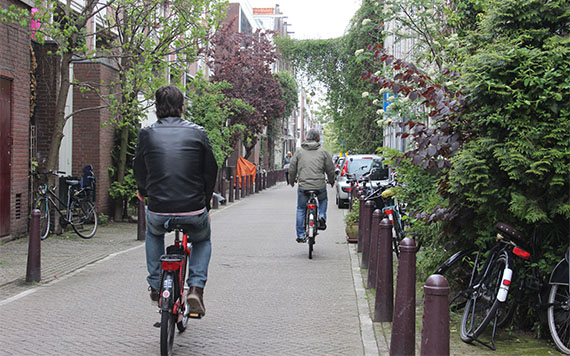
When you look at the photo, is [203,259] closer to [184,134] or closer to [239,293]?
[184,134]

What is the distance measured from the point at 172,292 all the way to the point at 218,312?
2099 millimetres

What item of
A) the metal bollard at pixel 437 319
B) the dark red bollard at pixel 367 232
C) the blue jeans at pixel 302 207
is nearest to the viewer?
the metal bollard at pixel 437 319

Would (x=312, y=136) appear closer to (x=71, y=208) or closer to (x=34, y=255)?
(x=34, y=255)

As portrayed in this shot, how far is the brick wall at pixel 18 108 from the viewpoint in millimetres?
12086

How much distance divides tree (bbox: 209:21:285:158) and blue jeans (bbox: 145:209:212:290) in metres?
26.8

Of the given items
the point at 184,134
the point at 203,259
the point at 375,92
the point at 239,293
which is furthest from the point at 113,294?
the point at 375,92

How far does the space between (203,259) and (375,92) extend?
27650 millimetres

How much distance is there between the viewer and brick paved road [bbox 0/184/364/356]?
18.6 ft

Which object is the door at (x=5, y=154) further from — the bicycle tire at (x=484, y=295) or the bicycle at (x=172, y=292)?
the bicycle tire at (x=484, y=295)

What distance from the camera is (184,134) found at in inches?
211

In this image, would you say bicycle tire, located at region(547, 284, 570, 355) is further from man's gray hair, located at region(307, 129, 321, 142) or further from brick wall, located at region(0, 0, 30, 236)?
brick wall, located at region(0, 0, 30, 236)

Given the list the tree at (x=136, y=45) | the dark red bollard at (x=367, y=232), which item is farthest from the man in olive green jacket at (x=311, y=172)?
the tree at (x=136, y=45)

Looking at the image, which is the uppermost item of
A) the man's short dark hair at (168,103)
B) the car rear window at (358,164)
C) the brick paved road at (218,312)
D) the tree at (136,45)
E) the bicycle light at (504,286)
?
the tree at (136,45)

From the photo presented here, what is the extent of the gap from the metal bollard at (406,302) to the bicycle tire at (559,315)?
1.23m
